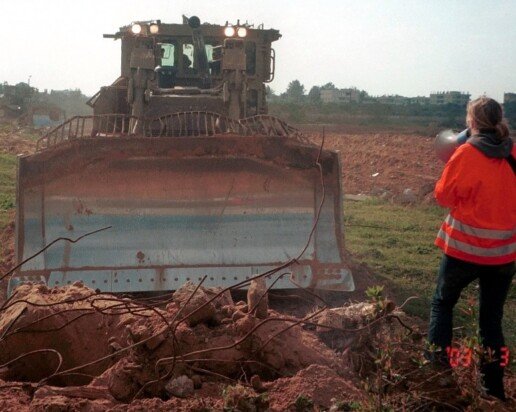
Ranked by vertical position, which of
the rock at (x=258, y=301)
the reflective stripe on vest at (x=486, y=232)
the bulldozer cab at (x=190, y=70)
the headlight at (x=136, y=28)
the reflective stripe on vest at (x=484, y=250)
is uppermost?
the headlight at (x=136, y=28)

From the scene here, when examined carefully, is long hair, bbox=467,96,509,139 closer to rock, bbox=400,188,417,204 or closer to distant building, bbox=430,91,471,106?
rock, bbox=400,188,417,204

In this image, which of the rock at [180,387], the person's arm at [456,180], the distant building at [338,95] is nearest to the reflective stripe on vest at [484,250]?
the person's arm at [456,180]

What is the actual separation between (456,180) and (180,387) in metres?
1.95

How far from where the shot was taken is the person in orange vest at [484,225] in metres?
4.62

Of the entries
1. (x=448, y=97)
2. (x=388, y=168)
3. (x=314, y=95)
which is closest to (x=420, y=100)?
(x=448, y=97)

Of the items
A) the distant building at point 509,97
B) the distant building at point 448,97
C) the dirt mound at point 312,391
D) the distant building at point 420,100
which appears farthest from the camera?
the distant building at point 420,100

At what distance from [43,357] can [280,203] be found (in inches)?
112

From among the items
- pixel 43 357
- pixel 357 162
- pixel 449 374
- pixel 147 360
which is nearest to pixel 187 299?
pixel 147 360

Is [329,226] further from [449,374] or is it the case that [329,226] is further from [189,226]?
[449,374]

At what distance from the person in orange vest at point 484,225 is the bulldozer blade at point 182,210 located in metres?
1.98

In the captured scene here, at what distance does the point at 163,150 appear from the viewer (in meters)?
6.92

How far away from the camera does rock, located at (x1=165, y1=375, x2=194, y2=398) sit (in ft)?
13.1

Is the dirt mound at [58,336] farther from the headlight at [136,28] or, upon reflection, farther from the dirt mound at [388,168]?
the dirt mound at [388,168]

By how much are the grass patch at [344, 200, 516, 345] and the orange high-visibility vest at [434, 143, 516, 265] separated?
0.68 metres
